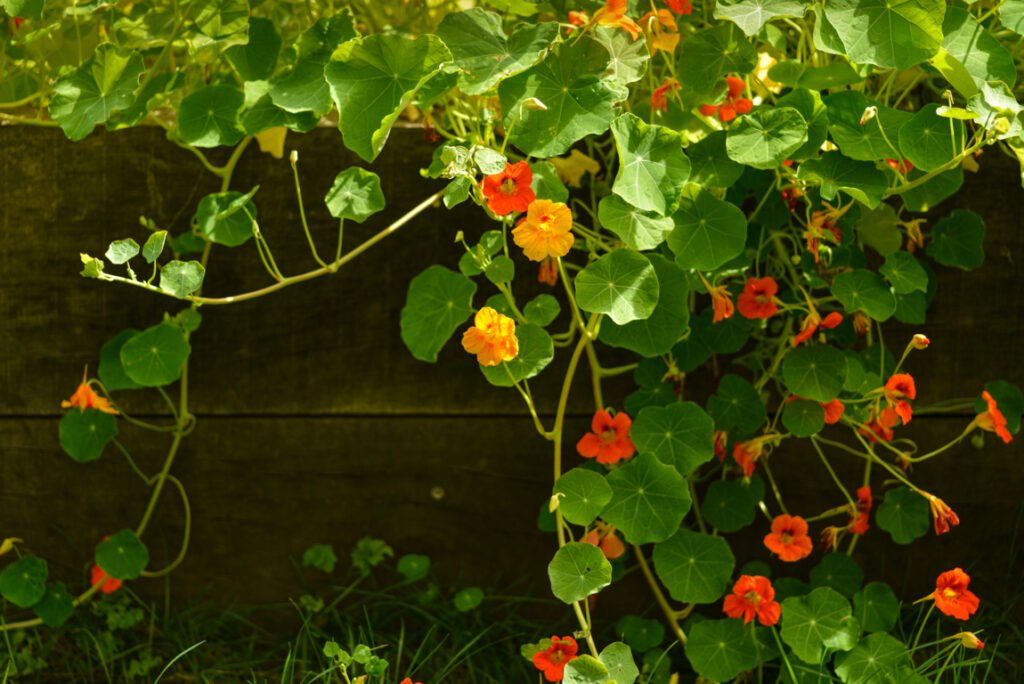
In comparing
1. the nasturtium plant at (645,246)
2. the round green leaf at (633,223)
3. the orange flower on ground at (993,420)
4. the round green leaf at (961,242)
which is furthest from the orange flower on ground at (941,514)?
the round green leaf at (633,223)

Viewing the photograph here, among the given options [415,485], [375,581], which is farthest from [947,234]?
[375,581]

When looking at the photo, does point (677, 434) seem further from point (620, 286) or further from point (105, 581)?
point (105, 581)

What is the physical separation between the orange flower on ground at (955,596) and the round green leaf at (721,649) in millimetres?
226

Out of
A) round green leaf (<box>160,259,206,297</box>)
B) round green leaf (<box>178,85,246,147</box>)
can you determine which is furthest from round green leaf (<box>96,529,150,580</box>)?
round green leaf (<box>178,85,246,147</box>)

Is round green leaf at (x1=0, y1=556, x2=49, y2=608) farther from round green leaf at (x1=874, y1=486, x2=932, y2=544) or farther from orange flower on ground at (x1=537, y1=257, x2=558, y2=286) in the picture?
round green leaf at (x1=874, y1=486, x2=932, y2=544)

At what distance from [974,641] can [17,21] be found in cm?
135

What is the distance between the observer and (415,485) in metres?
1.54

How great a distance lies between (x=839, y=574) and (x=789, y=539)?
0.14 meters

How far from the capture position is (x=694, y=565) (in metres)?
1.36

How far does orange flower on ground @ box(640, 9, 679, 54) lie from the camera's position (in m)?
1.19

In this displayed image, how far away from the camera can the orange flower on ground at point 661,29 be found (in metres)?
1.19

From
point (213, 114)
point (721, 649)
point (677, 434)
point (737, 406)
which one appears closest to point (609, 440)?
point (677, 434)

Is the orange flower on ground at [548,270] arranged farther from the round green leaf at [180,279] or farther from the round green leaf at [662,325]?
the round green leaf at [180,279]

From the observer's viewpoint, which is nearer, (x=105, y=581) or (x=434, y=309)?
(x=434, y=309)
